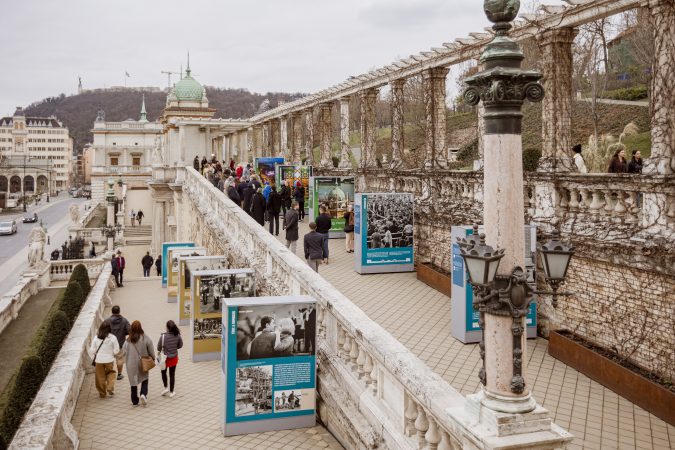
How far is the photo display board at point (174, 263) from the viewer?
1811 centimetres

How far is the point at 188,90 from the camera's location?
65375mm

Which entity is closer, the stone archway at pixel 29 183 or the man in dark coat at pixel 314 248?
the man in dark coat at pixel 314 248

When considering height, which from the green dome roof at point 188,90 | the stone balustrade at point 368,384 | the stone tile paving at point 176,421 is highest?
the green dome roof at point 188,90

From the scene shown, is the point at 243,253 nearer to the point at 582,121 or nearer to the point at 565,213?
the point at 565,213

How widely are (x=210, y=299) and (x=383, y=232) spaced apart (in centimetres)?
567

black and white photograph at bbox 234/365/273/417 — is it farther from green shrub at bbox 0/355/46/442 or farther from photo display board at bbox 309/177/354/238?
photo display board at bbox 309/177/354/238

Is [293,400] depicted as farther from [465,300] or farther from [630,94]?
[630,94]

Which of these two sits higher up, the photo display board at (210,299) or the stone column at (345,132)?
the stone column at (345,132)

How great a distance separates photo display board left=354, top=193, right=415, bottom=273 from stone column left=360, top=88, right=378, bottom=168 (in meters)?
5.93

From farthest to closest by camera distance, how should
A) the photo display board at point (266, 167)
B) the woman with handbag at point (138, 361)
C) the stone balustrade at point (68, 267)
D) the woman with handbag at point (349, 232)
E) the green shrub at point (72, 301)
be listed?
1. the stone balustrade at point (68, 267)
2. the photo display board at point (266, 167)
3. the green shrub at point (72, 301)
4. the woman with handbag at point (349, 232)
5. the woman with handbag at point (138, 361)

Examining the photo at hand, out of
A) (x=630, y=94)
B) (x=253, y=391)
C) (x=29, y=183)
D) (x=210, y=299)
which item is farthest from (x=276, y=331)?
(x=29, y=183)

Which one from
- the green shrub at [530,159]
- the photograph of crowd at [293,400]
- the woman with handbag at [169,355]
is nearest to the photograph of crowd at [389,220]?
the green shrub at [530,159]

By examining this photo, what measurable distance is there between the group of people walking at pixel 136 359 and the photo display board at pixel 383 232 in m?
6.18

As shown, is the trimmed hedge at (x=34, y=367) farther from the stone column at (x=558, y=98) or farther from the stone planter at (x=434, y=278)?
the stone column at (x=558, y=98)
